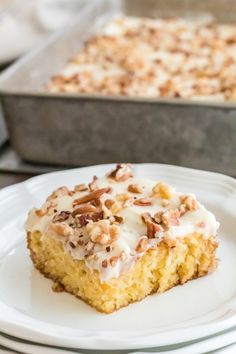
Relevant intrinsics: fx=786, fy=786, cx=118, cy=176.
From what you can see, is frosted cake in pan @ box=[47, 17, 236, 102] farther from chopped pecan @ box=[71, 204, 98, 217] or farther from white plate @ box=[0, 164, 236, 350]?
chopped pecan @ box=[71, 204, 98, 217]

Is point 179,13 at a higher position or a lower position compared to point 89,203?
lower

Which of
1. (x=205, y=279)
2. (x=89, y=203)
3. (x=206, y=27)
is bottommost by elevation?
(x=206, y=27)

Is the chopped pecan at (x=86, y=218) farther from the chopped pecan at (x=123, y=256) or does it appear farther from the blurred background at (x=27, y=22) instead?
the blurred background at (x=27, y=22)

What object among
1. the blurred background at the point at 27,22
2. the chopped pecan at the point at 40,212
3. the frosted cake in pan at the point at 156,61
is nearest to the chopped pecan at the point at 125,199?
the chopped pecan at the point at 40,212

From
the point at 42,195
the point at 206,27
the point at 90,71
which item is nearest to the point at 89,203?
the point at 42,195

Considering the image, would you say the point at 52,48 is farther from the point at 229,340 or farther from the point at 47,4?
the point at 229,340

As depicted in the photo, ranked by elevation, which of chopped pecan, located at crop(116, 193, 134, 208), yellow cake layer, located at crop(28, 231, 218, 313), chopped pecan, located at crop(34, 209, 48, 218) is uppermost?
chopped pecan, located at crop(116, 193, 134, 208)

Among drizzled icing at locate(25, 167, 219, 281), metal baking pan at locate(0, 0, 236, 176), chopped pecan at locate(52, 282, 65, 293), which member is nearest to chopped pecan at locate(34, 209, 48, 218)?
drizzled icing at locate(25, 167, 219, 281)
